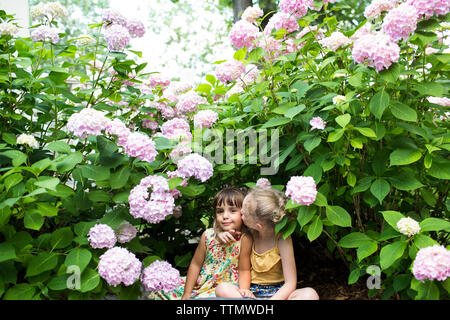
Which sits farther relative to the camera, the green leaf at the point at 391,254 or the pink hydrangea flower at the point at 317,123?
the pink hydrangea flower at the point at 317,123

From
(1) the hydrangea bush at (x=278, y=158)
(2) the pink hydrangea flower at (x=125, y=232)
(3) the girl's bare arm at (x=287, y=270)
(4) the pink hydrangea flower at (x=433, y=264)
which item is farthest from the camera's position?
(3) the girl's bare arm at (x=287, y=270)

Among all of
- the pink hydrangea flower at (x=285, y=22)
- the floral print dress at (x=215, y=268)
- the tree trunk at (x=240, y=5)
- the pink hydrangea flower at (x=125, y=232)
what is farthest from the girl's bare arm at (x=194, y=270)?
the tree trunk at (x=240, y=5)

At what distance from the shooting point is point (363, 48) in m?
1.84

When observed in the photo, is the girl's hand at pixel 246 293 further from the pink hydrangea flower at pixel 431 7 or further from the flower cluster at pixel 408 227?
the pink hydrangea flower at pixel 431 7

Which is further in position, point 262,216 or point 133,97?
point 133,97

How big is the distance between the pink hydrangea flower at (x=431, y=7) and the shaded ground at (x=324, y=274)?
5.46 ft

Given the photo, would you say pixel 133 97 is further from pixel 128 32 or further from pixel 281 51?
pixel 281 51

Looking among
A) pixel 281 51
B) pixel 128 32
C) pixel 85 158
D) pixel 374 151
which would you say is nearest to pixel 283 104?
pixel 281 51

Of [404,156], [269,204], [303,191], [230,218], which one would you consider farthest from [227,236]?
[404,156]

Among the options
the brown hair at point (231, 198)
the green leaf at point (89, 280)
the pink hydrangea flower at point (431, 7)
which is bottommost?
the brown hair at point (231, 198)

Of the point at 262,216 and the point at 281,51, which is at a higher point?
the point at 281,51

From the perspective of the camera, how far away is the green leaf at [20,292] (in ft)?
6.11

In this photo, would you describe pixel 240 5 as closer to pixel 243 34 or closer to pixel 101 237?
pixel 243 34

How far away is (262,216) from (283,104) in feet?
2.03
